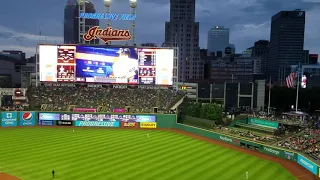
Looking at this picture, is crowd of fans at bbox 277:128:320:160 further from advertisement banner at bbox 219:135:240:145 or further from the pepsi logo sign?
the pepsi logo sign

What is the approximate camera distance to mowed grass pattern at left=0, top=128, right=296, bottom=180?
27812 mm

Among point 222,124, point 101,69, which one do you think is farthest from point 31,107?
point 222,124

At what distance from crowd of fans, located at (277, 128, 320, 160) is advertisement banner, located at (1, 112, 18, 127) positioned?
45.9 m

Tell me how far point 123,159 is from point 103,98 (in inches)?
1425

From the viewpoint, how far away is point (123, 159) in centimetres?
3297

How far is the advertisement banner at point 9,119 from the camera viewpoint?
2107 inches

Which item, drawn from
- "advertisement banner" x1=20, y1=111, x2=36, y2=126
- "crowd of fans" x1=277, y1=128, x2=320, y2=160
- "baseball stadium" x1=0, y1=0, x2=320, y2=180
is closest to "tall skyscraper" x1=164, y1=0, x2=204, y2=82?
"baseball stadium" x1=0, y1=0, x2=320, y2=180

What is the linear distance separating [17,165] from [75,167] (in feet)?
20.2

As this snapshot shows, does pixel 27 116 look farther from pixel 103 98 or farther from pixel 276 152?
pixel 276 152

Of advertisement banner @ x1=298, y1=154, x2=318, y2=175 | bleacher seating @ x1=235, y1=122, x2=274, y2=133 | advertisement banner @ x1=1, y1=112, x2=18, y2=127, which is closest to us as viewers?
advertisement banner @ x1=298, y1=154, x2=318, y2=175

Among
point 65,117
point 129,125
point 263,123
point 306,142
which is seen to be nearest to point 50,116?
point 65,117

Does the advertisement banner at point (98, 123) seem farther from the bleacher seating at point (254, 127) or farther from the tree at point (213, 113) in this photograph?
the bleacher seating at point (254, 127)

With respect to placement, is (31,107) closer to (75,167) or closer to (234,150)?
(75,167)

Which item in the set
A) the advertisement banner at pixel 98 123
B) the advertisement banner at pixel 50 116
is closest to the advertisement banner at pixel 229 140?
the advertisement banner at pixel 98 123
